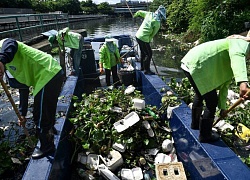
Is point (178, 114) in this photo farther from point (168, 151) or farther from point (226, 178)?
point (226, 178)

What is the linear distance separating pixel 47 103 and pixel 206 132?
1.69 m

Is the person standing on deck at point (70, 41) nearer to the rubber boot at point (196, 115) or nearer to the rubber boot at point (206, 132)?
the rubber boot at point (196, 115)

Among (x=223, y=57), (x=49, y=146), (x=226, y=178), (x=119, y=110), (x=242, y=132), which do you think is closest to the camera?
(x=226, y=178)

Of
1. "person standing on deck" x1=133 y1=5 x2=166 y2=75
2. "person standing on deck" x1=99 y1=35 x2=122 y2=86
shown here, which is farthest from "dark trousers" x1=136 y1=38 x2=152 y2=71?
"person standing on deck" x1=99 y1=35 x2=122 y2=86

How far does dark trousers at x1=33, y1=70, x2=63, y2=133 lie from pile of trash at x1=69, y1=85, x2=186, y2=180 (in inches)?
23.3

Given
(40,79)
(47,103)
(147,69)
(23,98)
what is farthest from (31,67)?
(147,69)

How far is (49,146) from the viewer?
2486 mm

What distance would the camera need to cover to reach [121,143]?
9.89ft

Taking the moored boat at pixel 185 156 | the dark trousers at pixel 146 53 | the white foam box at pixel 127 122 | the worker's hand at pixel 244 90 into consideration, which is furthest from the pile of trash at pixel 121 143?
the dark trousers at pixel 146 53

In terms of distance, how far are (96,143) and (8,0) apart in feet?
122

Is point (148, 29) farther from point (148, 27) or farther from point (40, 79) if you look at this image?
point (40, 79)

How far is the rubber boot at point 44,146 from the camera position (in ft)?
7.91

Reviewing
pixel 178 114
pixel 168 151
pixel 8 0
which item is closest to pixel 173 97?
pixel 178 114

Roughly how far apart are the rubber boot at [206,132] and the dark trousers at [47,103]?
1.57 meters
